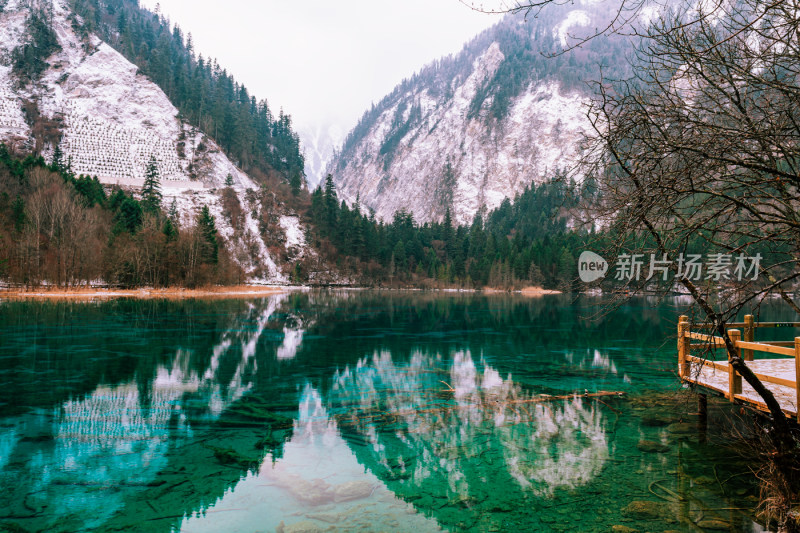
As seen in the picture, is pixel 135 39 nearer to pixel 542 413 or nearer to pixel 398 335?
pixel 398 335

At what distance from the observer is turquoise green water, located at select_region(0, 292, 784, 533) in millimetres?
7059

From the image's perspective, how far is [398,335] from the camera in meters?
30.4

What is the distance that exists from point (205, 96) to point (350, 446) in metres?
171

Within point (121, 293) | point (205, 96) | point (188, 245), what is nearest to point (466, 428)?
point (121, 293)

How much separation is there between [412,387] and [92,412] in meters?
9.54

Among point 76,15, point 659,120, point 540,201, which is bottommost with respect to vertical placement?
point 659,120

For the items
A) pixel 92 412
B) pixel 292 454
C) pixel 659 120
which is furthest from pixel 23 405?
pixel 659 120

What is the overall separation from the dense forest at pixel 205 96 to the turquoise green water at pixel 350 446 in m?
131

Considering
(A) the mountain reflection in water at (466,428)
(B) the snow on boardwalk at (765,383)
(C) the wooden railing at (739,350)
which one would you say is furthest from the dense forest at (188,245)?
(B) the snow on boardwalk at (765,383)

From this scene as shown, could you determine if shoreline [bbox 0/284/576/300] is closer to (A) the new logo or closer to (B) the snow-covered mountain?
(B) the snow-covered mountain

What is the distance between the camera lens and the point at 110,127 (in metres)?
127

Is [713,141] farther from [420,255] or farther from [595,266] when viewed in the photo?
[420,255]

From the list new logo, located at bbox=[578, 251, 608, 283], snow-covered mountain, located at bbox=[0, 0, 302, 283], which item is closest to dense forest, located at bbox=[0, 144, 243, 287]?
snow-covered mountain, located at bbox=[0, 0, 302, 283]

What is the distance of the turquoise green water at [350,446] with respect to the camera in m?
7.06
